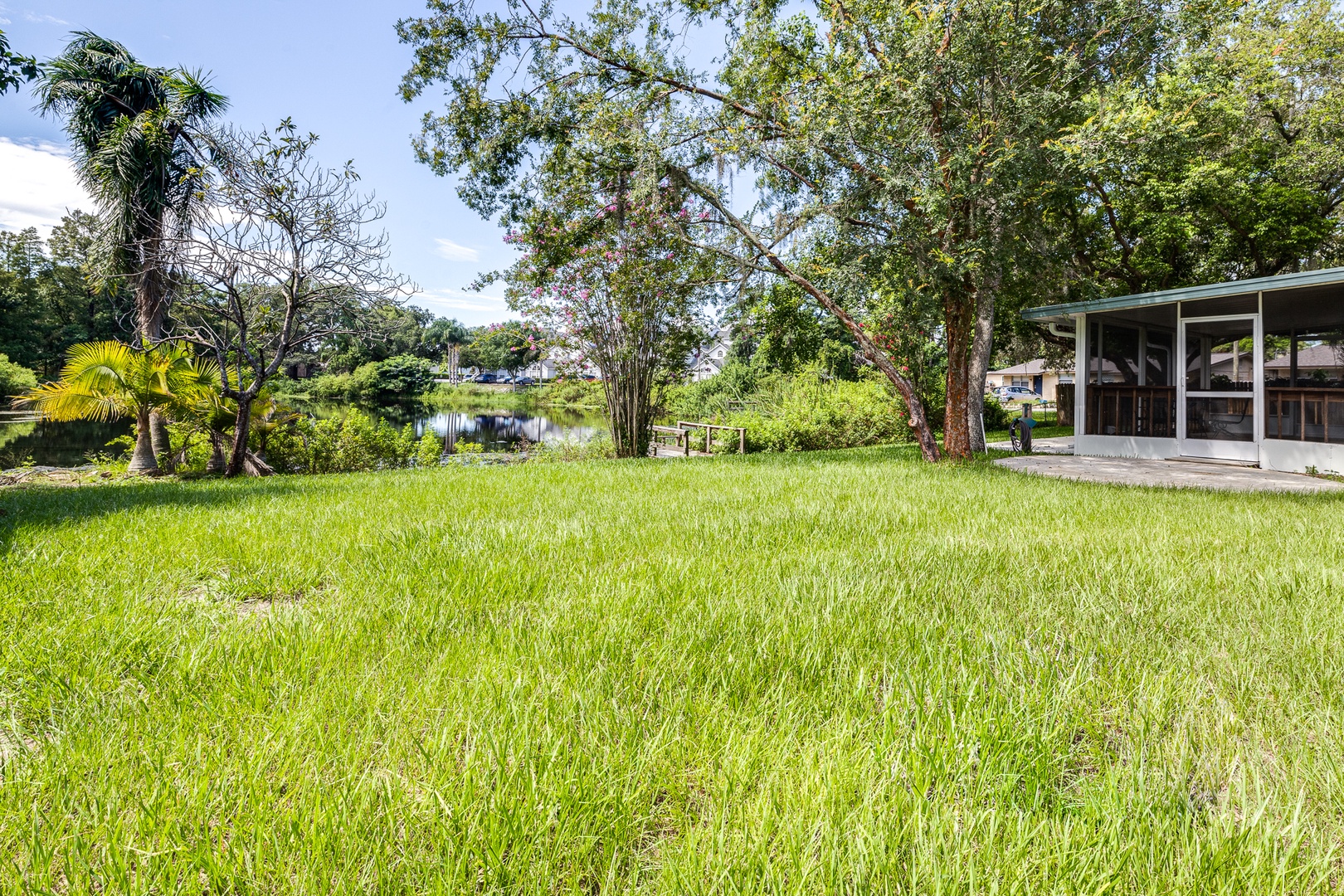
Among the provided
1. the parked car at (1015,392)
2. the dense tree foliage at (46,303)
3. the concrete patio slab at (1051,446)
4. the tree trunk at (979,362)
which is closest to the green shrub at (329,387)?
the dense tree foliage at (46,303)

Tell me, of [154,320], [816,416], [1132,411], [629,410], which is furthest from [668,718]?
[154,320]

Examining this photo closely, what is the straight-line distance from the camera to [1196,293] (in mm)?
9281

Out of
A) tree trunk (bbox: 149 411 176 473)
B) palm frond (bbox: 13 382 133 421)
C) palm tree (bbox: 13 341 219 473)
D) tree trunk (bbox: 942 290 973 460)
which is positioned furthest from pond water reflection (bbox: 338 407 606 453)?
tree trunk (bbox: 942 290 973 460)

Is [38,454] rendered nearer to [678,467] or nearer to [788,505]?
[678,467]

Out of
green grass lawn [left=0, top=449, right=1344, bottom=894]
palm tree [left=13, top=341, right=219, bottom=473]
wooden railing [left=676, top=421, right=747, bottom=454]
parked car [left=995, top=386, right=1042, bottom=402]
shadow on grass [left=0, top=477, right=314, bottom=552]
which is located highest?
parked car [left=995, top=386, right=1042, bottom=402]

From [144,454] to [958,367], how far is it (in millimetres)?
15951

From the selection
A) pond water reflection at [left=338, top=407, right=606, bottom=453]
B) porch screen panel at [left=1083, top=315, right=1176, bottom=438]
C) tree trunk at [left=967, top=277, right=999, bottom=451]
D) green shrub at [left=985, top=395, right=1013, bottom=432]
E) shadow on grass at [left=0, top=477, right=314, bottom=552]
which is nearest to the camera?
shadow on grass at [left=0, top=477, right=314, bottom=552]

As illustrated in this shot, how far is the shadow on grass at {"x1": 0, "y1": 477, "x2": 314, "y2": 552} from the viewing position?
4414 mm

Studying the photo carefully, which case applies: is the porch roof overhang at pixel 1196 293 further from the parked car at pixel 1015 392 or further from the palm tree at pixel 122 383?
the parked car at pixel 1015 392

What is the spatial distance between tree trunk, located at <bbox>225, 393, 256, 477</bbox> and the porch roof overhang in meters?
14.2

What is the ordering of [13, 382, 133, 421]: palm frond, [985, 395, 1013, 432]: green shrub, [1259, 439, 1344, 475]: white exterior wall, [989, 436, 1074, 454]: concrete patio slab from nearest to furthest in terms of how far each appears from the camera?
[1259, 439, 1344, 475]: white exterior wall
[13, 382, 133, 421]: palm frond
[989, 436, 1074, 454]: concrete patio slab
[985, 395, 1013, 432]: green shrub

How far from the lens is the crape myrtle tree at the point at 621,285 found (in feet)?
32.9

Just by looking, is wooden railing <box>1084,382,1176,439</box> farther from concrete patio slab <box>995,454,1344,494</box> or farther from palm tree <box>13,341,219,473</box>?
palm tree <box>13,341,219,473</box>

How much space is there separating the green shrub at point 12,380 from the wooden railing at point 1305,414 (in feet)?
133
